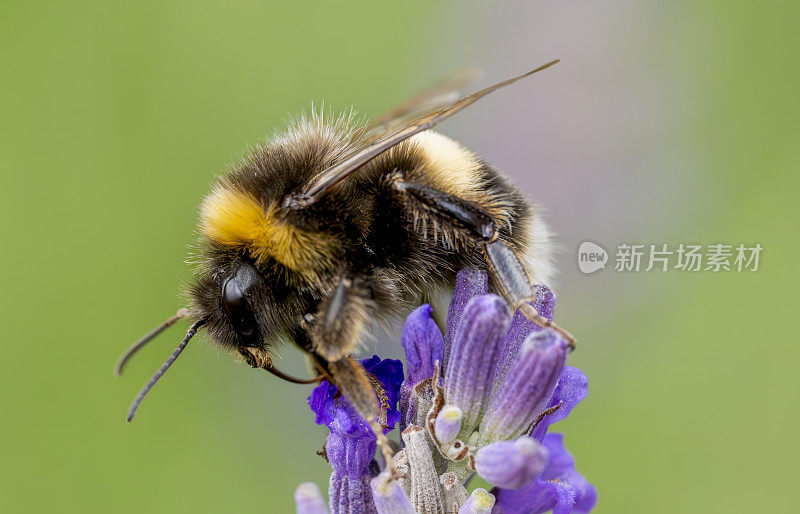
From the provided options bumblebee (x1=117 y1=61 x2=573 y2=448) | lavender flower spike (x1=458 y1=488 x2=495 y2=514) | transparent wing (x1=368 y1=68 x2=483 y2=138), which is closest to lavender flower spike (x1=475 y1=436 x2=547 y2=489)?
lavender flower spike (x1=458 y1=488 x2=495 y2=514)

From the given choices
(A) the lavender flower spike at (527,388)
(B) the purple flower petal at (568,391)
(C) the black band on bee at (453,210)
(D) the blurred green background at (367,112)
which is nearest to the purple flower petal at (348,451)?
(A) the lavender flower spike at (527,388)

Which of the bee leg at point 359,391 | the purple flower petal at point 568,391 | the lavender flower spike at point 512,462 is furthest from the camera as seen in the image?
the purple flower petal at point 568,391

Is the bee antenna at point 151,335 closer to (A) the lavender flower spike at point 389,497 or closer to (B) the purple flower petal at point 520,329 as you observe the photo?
(A) the lavender flower spike at point 389,497

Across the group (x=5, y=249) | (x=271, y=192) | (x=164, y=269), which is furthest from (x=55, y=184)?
(x=271, y=192)

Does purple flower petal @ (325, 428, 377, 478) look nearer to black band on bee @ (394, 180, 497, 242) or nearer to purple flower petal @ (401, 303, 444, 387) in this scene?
purple flower petal @ (401, 303, 444, 387)

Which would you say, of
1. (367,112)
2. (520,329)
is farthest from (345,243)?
(367,112)
